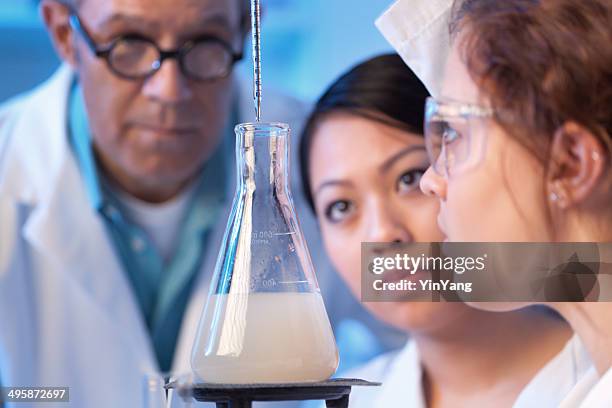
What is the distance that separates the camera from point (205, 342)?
864 mm

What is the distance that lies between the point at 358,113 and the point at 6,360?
950mm

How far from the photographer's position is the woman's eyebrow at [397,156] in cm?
144

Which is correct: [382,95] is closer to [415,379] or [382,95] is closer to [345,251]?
[345,251]

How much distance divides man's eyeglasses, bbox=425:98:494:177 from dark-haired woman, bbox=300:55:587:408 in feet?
0.74

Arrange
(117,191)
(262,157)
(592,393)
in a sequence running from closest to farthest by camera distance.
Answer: (262,157)
(592,393)
(117,191)

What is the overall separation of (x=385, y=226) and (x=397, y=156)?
5.1 inches

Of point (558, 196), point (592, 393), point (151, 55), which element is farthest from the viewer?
point (151, 55)

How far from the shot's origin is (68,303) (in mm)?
1834

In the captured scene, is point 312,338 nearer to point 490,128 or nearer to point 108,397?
point 490,128

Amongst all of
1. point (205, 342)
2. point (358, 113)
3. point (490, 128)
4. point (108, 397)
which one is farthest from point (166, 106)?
point (205, 342)

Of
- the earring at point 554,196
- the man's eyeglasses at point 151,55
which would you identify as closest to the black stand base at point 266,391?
the earring at point 554,196

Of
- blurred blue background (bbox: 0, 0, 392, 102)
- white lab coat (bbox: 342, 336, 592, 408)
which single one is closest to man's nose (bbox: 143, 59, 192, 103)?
blurred blue background (bbox: 0, 0, 392, 102)

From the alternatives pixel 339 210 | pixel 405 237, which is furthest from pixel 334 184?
pixel 405 237

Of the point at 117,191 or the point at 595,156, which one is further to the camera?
the point at 117,191
